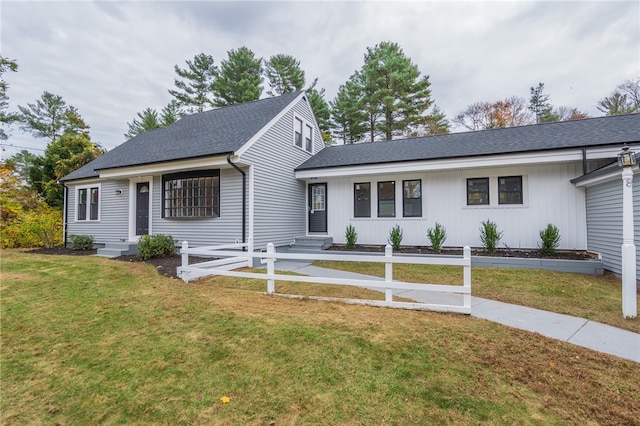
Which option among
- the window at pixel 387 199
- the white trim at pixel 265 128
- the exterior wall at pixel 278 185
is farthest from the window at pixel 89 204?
the window at pixel 387 199

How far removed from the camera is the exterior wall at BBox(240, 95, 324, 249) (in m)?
9.62

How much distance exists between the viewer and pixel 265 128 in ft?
32.8

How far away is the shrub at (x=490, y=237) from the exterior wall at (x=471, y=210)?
22cm

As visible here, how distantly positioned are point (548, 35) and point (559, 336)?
16.8 m

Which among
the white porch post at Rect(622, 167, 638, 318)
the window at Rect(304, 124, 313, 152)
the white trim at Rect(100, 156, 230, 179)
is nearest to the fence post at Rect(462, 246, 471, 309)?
the white porch post at Rect(622, 167, 638, 318)

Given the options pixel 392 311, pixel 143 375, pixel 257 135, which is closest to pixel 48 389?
pixel 143 375

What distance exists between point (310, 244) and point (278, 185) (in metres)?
2.44

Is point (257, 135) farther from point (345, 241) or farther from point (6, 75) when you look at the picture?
point (6, 75)

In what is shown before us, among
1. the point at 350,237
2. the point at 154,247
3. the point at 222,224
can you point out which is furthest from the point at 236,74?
the point at 350,237

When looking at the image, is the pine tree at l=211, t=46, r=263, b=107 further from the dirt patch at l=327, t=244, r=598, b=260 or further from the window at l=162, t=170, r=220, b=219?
the dirt patch at l=327, t=244, r=598, b=260

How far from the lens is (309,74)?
81.0ft

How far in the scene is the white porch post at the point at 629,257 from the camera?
424cm

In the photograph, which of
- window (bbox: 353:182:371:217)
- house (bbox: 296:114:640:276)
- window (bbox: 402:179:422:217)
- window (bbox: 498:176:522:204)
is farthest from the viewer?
window (bbox: 353:182:371:217)

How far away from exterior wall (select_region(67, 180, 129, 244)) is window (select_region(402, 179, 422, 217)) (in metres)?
10.8
